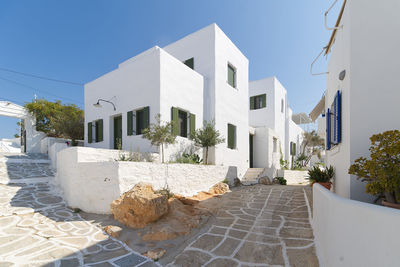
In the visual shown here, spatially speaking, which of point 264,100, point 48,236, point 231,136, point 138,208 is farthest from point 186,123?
point 264,100

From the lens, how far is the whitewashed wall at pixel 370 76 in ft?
12.5

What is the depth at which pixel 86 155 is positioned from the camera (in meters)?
6.82

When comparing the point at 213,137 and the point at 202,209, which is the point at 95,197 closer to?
the point at 202,209

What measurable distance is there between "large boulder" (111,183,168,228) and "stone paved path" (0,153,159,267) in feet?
1.90

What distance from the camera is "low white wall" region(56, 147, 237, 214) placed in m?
5.77

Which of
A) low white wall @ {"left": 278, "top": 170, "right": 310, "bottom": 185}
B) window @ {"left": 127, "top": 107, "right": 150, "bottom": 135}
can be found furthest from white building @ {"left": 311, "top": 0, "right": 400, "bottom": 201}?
low white wall @ {"left": 278, "top": 170, "right": 310, "bottom": 185}

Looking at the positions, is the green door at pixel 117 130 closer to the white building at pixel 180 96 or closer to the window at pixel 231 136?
the white building at pixel 180 96

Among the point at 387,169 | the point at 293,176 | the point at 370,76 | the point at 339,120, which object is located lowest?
the point at 293,176

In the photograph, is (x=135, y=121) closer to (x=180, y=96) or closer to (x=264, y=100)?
(x=180, y=96)

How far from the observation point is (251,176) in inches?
533

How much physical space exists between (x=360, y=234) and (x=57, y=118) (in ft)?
57.9

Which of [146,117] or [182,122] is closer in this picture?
[146,117]

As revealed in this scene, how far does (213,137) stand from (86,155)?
5538mm

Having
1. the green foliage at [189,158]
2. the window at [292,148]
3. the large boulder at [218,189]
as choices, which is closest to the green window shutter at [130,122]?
the green foliage at [189,158]
